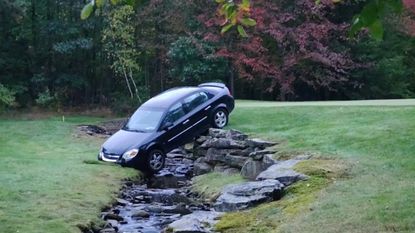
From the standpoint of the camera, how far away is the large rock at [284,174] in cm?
818

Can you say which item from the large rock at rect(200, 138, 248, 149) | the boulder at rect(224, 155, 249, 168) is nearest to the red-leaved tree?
the large rock at rect(200, 138, 248, 149)

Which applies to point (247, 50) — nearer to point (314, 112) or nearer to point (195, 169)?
point (314, 112)

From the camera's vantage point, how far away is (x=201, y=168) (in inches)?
493

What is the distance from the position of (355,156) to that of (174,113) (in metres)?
5.43

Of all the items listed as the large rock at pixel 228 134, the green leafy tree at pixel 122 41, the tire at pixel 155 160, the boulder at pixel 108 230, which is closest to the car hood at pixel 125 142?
the tire at pixel 155 160

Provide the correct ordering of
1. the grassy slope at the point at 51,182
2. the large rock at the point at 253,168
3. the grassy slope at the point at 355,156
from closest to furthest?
the grassy slope at the point at 355,156
the grassy slope at the point at 51,182
the large rock at the point at 253,168

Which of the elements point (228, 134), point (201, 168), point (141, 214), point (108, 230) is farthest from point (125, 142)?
point (108, 230)

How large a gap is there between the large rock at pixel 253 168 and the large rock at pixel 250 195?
1879 millimetres

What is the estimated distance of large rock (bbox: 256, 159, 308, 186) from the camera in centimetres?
818

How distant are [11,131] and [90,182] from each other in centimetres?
849

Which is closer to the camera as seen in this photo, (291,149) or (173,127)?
(291,149)

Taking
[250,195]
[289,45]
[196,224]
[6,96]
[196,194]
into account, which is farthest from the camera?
[289,45]

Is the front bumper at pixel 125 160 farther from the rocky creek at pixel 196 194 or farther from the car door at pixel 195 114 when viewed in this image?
the car door at pixel 195 114

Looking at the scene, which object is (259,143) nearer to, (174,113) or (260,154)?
(260,154)
